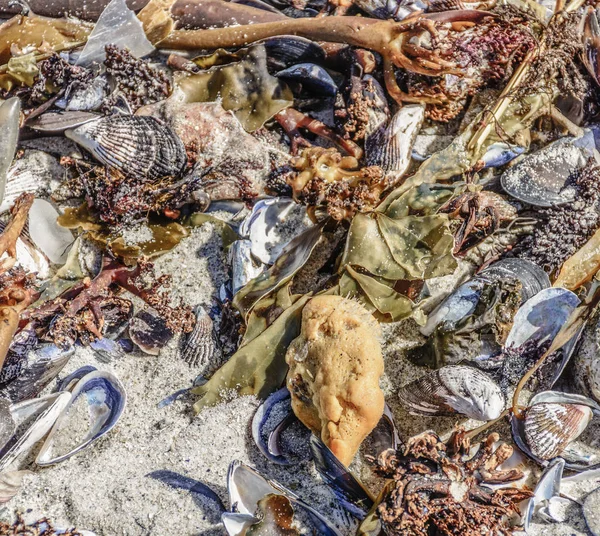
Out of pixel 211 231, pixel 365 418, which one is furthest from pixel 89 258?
pixel 365 418

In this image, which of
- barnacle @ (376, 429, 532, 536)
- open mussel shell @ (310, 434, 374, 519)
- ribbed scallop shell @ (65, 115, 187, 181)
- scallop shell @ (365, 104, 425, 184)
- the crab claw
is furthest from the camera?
the crab claw

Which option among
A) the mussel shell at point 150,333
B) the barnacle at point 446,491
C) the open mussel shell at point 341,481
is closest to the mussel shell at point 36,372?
the mussel shell at point 150,333

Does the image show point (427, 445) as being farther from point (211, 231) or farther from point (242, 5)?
point (242, 5)

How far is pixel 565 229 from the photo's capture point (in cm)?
304

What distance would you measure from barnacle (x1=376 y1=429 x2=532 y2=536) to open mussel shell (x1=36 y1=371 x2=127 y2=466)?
122cm

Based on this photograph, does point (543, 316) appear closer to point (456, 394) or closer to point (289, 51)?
point (456, 394)

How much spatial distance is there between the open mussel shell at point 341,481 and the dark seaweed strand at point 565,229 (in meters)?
1.37

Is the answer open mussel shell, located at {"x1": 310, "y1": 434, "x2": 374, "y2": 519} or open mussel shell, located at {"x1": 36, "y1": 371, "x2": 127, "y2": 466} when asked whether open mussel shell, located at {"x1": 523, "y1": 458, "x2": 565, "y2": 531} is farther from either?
open mussel shell, located at {"x1": 36, "y1": 371, "x2": 127, "y2": 466}

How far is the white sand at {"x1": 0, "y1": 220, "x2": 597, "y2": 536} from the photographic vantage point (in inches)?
103

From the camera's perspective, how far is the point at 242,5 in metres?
3.58

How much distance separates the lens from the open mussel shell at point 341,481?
8.10ft

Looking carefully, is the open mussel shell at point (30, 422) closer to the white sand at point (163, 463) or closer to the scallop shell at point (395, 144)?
the white sand at point (163, 463)

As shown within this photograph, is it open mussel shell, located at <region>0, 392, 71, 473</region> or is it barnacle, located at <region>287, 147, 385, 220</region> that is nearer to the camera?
open mussel shell, located at <region>0, 392, 71, 473</region>

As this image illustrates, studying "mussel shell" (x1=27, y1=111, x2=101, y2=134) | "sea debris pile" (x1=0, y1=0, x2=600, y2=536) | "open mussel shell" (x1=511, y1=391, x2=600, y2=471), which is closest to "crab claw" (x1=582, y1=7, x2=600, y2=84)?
"sea debris pile" (x1=0, y1=0, x2=600, y2=536)
